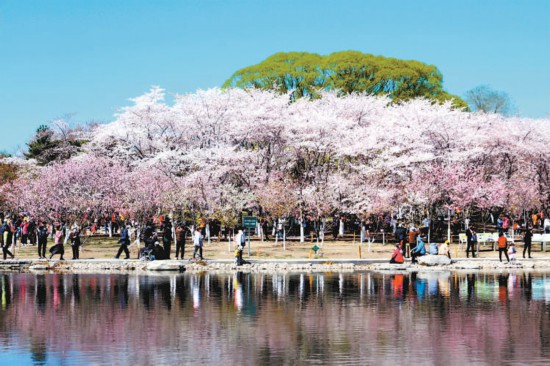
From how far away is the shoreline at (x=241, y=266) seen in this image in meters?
33.0

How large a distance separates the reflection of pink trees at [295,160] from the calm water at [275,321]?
23.1m

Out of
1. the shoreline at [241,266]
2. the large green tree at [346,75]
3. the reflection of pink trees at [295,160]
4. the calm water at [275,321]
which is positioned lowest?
the calm water at [275,321]

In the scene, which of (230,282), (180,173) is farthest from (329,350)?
(180,173)

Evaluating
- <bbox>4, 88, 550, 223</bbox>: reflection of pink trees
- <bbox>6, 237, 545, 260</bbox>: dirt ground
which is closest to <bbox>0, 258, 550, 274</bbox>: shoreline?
<bbox>6, 237, 545, 260</bbox>: dirt ground

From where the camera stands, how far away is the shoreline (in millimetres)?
32969

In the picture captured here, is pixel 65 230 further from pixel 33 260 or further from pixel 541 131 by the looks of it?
pixel 541 131

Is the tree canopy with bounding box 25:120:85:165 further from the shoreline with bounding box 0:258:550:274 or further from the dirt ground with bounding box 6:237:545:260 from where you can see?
the shoreline with bounding box 0:258:550:274

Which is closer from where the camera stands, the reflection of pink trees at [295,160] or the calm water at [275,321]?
the calm water at [275,321]

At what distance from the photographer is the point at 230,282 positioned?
2777 centimetres

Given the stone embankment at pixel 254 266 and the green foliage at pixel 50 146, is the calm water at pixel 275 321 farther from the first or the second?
the green foliage at pixel 50 146

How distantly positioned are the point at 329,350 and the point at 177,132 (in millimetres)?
47987

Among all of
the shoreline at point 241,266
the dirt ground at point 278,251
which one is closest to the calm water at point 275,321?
the shoreline at point 241,266

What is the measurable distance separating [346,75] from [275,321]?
56366mm

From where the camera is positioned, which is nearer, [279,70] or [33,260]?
[33,260]
